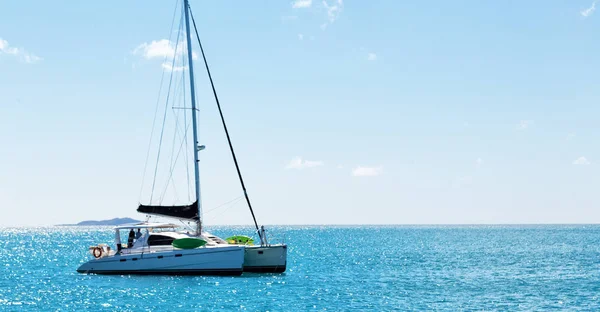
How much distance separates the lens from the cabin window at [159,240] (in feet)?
145

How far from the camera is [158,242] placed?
145 feet

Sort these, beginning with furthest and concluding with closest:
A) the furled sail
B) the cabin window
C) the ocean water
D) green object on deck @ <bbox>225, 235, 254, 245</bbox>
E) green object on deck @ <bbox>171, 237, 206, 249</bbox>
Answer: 1. green object on deck @ <bbox>225, 235, 254, 245</bbox>
2. the furled sail
3. the cabin window
4. green object on deck @ <bbox>171, 237, 206, 249</bbox>
5. the ocean water

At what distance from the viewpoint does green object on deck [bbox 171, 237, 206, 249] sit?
4272 cm

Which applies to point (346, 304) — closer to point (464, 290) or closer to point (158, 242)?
point (464, 290)

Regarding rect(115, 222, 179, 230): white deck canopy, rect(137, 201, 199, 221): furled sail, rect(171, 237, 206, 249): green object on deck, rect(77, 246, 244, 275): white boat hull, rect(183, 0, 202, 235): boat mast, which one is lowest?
rect(77, 246, 244, 275): white boat hull

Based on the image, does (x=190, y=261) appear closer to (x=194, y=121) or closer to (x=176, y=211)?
(x=176, y=211)

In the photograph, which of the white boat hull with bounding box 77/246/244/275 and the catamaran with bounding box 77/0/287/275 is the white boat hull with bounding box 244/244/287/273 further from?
the white boat hull with bounding box 77/246/244/275

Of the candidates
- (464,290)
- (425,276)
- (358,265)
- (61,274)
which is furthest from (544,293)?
(61,274)

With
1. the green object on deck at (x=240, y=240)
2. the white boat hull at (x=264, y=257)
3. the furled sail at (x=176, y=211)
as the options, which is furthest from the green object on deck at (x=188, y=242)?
the green object on deck at (x=240, y=240)

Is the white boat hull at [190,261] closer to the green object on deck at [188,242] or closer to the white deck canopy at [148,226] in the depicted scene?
the green object on deck at [188,242]

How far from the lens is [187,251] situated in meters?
42.9

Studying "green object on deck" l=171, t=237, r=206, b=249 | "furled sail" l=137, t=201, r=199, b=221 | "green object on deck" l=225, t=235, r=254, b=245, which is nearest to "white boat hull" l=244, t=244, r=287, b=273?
"green object on deck" l=225, t=235, r=254, b=245

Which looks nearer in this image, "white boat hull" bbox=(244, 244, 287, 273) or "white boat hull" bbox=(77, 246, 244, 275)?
"white boat hull" bbox=(77, 246, 244, 275)

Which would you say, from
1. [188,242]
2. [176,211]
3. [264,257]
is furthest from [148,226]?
[264,257]
